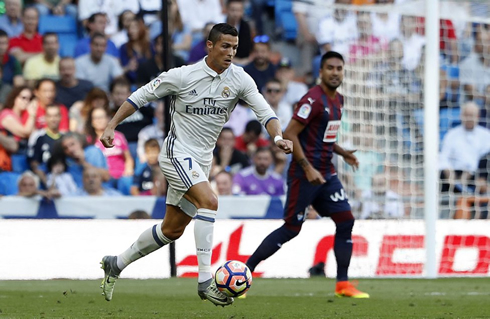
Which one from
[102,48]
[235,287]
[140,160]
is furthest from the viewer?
[102,48]

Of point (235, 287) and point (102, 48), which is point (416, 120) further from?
point (235, 287)

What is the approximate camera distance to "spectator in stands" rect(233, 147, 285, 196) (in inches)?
526

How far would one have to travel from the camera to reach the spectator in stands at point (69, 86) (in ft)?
47.6

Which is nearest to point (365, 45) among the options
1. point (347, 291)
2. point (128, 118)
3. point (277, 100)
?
point (277, 100)

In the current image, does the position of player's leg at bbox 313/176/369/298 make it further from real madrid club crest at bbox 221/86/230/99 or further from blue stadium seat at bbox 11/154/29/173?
blue stadium seat at bbox 11/154/29/173

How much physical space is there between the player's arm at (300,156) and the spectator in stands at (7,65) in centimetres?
754

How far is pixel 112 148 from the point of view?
14.0m

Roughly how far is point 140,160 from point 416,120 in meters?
4.37

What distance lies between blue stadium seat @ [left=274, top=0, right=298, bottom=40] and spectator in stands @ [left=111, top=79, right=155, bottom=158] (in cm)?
352

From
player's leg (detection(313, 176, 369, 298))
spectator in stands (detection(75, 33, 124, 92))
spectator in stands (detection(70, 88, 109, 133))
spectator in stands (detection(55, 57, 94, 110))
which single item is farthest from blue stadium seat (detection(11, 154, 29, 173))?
player's leg (detection(313, 176, 369, 298))

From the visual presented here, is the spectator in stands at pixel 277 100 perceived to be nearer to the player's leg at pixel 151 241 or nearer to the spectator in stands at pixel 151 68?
the spectator in stands at pixel 151 68

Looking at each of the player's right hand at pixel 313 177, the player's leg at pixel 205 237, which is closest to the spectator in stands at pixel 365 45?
the player's right hand at pixel 313 177

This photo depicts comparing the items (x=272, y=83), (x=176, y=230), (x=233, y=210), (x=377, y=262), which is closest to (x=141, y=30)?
(x=272, y=83)

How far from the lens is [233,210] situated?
469 inches
